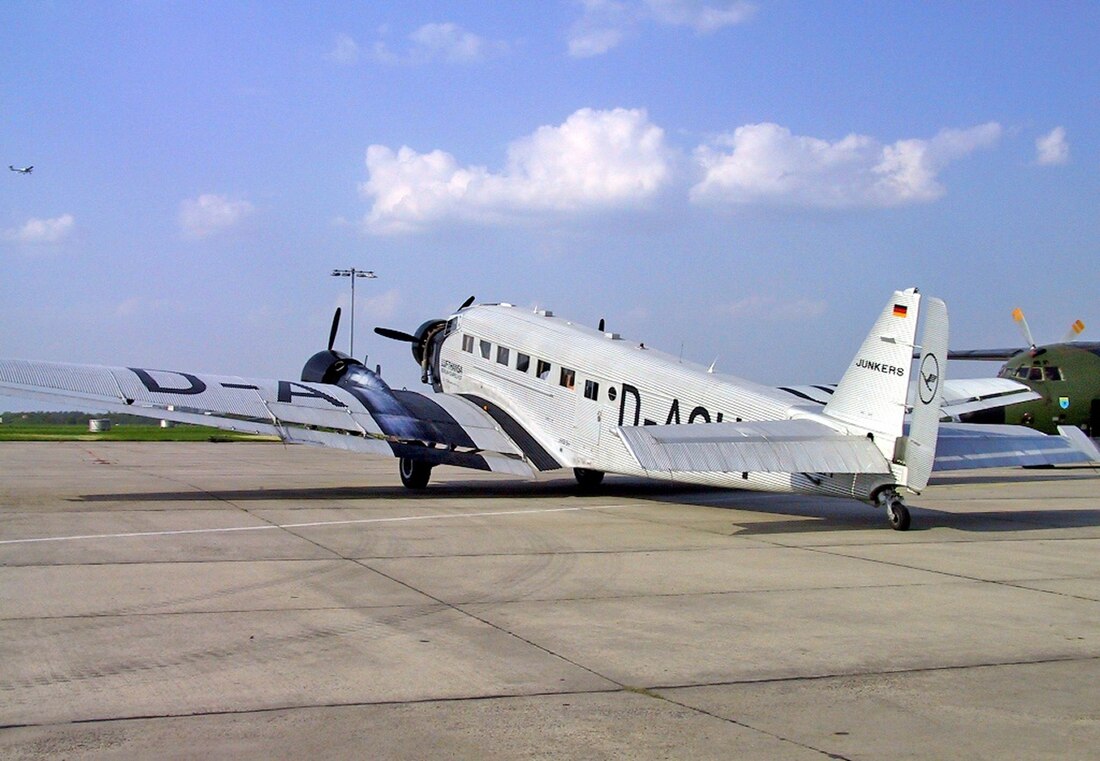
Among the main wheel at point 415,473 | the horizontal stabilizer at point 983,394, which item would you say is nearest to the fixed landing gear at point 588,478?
the main wheel at point 415,473

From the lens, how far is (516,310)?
24.8 metres

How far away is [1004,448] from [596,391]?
23.7 feet

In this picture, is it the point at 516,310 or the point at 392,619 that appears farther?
the point at 516,310

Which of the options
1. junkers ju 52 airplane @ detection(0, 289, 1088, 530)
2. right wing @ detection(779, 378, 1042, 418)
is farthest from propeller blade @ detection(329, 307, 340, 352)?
right wing @ detection(779, 378, 1042, 418)

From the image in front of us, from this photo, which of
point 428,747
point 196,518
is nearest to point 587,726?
point 428,747

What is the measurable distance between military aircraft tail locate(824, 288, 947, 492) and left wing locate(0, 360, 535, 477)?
8.08 m

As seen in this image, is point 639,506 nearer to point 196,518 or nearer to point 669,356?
point 669,356

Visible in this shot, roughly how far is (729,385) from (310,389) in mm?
8369

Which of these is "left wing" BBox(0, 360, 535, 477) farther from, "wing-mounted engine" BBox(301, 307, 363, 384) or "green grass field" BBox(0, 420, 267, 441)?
"green grass field" BBox(0, 420, 267, 441)

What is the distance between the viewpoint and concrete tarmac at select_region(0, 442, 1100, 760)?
6.04 m

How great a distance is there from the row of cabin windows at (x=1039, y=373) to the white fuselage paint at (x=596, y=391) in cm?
1756

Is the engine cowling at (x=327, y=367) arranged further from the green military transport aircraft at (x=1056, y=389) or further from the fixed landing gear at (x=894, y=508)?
the green military transport aircraft at (x=1056, y=389)

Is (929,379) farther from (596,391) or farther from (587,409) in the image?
(587,409)

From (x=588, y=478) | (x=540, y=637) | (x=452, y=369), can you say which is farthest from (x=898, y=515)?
(x=452, y=369)
